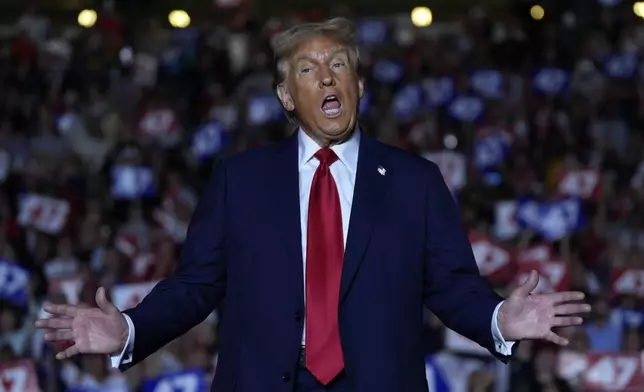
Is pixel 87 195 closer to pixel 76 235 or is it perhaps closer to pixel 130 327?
pixel 76 235

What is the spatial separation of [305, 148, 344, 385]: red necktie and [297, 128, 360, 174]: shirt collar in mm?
85

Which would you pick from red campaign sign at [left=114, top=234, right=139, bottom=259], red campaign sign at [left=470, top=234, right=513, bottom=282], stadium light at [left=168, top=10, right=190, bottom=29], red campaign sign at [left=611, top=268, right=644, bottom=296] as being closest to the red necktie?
red campaign sign at [left=470, top=234, right=513, bottom=282]

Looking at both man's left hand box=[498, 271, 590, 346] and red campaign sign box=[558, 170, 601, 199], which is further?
red campaign sign box=[558, 170, 601, 199]

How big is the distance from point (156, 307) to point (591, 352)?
512 centimetres

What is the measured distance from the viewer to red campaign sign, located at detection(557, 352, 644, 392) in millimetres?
8438

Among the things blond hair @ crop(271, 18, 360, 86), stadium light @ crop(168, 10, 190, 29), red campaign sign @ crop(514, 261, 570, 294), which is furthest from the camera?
stadium light @ crop(168, 10, 190, 29)

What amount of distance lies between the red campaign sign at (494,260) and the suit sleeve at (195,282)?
19.8ft

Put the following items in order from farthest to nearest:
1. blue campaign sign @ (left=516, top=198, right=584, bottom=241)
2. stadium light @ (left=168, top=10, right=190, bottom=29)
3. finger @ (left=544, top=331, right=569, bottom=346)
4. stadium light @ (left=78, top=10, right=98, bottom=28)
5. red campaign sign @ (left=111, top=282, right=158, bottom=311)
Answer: stadium light @ (left=168, top=10, right=190, bottom=29) < stadium light @ (left=78, top=10, right=98, bottom=28) < blue campaign sign @ (left=516, top=198, right=584, bottom=241) < red campaign sign @ (left=111, top=282, right=158, bottom=311) < finger @ (left=544, top=331, right=569, bottom=346)

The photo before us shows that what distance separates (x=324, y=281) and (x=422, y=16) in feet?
47.3

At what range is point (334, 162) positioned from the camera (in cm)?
393

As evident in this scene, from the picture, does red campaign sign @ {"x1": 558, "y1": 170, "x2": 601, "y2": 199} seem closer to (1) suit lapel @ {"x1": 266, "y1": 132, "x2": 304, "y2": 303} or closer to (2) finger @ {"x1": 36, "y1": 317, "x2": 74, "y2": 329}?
Result: (1) suit lapel @ {"x1": 266, "y1": 132, "x2": 304, "y2": 303}

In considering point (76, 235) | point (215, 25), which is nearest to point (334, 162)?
point (76, 235)

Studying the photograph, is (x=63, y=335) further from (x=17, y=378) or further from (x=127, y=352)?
(x=17, y=378)

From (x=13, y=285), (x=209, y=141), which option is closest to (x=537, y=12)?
(x=209, y=141)
